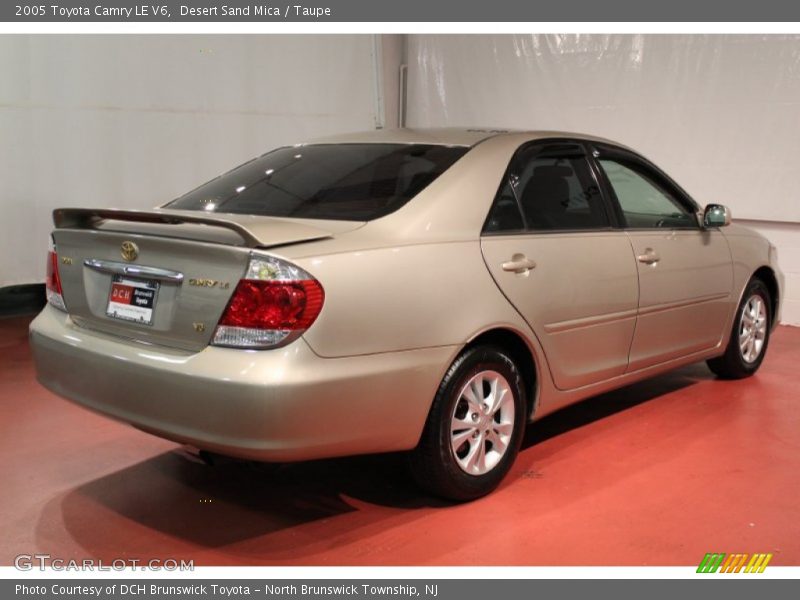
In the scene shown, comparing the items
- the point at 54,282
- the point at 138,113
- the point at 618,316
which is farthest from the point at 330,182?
the point at 138,113

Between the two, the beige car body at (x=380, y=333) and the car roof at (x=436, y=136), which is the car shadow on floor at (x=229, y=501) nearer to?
the beige car body at (x=380, y=333)

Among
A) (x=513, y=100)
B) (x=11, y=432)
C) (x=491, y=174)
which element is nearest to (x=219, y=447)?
(x=491, y=174)

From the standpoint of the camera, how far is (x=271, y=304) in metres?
2.50

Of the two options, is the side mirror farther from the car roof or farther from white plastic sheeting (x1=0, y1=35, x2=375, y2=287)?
white plastic sheeting (x1=0, y1=35, x2=375, y2=287)

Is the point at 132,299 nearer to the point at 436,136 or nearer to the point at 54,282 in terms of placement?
the point at 54,282

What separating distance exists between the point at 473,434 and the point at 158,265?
4.04ft

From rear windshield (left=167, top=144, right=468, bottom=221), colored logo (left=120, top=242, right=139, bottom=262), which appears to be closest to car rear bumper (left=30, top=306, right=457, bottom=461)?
colored logo (left=120, top=242, right=139, bottom=262)

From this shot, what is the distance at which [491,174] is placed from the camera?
327 centimetres

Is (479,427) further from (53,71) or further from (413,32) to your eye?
(413,32)

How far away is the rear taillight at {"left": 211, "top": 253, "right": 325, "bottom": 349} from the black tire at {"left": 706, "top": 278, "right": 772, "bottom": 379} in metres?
2.98

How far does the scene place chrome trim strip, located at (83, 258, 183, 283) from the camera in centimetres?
267

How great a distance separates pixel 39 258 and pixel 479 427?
4493mm

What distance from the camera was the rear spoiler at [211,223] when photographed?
254 centimetres
